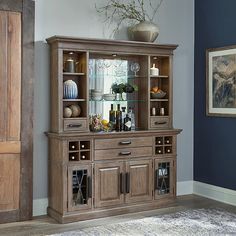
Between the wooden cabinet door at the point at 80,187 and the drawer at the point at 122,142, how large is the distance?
0.97 feet

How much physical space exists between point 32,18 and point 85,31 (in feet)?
2.36

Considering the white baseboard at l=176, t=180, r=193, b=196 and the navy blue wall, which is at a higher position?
the navy blue wall

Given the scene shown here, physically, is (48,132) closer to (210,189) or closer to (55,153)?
(55,153)

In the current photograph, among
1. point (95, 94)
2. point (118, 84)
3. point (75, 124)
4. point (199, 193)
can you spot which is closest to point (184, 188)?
point (199, 193)

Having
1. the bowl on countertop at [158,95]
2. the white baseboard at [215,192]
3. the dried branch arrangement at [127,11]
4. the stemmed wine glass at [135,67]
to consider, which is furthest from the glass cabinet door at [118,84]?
the white baseboard at [215,192]

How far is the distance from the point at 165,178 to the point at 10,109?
82.9 inches

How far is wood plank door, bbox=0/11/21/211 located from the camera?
15.5 feet

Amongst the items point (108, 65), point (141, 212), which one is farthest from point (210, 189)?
point (108, 65)

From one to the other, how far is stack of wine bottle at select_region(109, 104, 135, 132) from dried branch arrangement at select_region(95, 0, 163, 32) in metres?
1.07

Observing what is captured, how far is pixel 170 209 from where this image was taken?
5289mm

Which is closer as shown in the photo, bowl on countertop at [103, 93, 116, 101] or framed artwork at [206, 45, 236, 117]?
bowl on countertop at [103, 93, 116, 101]

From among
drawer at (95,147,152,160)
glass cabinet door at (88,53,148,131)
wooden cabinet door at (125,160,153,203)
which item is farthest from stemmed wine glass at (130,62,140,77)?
wooden cabinet door at (125,160,153,203)

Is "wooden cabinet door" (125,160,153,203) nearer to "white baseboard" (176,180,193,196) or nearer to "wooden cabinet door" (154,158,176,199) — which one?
"wooden cabinet door" (154,158,176,199)

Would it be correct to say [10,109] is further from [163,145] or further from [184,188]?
[184,188]
